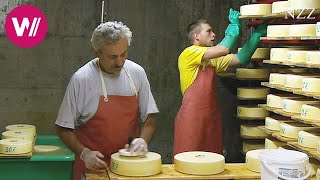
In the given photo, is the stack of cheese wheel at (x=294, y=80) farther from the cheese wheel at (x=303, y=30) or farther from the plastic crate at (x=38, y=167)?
the plastic crate at (x=38, y=167)

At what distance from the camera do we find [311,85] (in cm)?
398

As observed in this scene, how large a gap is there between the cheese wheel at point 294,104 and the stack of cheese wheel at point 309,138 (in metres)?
0.30

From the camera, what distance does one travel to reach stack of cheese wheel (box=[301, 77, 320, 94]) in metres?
3.94

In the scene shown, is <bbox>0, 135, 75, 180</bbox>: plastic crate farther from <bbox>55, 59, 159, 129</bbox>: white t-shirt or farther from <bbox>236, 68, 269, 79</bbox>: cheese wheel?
<bbox>236, 68, 269, 79</bbox>: cheese wheel

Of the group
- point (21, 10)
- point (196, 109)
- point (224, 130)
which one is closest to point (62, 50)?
point (21, 10)

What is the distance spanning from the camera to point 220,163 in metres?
2.83

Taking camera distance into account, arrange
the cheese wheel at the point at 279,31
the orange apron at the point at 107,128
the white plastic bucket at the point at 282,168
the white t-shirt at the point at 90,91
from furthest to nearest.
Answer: the cheese wheel at the point at 279,31
the orange apron at the point at 107,128
the white t-shirt at the point at 90,91
the white plastic bucket at the point at 282,168

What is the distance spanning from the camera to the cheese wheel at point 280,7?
4.34m

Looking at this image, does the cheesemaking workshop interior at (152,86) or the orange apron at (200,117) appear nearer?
the cheesemaking workshop interior at (152,86)

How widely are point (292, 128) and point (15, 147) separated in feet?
7.28

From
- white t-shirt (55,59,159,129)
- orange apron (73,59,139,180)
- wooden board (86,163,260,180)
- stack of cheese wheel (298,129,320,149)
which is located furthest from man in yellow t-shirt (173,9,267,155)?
wooden board (86,163,260,180)

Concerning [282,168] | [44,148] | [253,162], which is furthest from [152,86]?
[282,168]

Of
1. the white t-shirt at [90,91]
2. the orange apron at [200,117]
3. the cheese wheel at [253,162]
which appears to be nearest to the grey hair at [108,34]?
the white t-shirt at [90,91]

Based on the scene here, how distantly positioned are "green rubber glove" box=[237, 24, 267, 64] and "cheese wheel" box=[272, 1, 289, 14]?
0.53m
